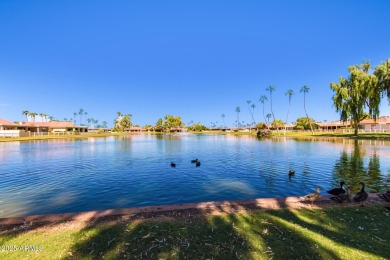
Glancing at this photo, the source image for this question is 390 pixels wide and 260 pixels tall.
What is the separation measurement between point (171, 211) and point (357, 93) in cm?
5654

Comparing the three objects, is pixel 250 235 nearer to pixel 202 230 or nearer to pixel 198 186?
pixel 202 230

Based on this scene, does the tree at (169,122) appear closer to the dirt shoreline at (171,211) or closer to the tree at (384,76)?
the tree at (384,76)

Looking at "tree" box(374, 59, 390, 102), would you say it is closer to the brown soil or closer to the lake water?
the lake water

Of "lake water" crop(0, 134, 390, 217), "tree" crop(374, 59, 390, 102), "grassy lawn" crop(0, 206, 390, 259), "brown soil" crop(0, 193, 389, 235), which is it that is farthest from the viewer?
"tree" crop(374, 59, 390, 102)

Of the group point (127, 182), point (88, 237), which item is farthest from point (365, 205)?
point (127, 182)

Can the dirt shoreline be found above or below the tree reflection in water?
above

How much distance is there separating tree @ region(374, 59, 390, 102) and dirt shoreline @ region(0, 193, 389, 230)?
46.0m

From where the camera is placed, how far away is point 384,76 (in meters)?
41.9

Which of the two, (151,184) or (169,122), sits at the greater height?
(169,122)

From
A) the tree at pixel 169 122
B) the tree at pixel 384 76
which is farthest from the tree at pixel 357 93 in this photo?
the tree at pixel 169 122

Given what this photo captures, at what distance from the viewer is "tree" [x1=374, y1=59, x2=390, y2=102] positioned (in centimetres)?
4131

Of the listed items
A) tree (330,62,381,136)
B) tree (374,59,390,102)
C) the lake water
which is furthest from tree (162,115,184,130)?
the lake water

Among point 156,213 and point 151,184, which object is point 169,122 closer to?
point 151,184

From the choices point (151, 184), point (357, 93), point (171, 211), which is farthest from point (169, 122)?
point (171, 211)
